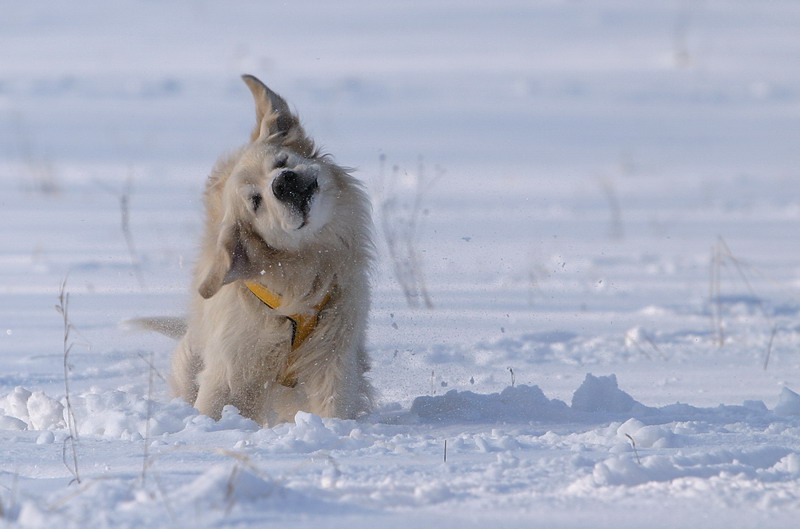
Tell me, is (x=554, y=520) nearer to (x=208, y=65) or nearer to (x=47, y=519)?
(x=47, y=519)

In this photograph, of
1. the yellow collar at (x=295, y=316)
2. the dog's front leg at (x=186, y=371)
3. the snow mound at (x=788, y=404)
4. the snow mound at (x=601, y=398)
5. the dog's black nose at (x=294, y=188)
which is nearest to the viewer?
the snow mound at (x=788, y=404)

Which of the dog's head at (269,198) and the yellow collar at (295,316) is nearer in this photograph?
the dog's head at (269,198)

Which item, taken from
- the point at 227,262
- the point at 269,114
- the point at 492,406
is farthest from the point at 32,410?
the point at 492,406

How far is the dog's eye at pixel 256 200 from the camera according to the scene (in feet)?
11.6

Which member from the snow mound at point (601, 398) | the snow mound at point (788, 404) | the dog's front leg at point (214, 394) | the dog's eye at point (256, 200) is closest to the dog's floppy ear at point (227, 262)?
the dog's eye at point (256, 200)

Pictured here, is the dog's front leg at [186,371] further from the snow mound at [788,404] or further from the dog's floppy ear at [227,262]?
the snow mound at [788,404]

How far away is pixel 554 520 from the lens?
2098 mm

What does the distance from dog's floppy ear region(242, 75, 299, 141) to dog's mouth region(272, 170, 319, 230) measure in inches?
13.5

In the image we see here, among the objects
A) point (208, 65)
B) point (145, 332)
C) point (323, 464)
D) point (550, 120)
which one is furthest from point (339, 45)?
point (323, 464)

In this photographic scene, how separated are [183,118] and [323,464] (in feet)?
40.2

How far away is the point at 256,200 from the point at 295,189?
143mm

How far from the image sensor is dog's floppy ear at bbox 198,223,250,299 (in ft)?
11.4

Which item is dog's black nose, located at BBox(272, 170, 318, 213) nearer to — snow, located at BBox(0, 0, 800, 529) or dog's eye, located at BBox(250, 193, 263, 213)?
dog's eye, located at BBox(250, 193, 263, 213)

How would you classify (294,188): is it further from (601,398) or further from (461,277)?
(461,277)
